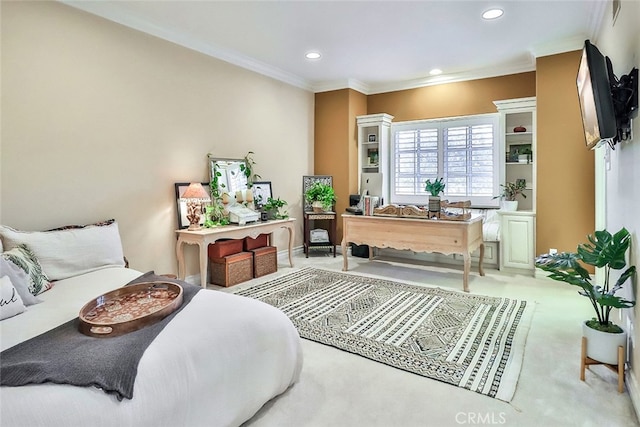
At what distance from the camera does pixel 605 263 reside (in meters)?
2.05

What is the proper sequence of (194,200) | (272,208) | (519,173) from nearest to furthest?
(194,200)
(272,208)
(519,173)

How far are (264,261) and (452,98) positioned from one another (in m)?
3.76

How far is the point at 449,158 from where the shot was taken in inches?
218

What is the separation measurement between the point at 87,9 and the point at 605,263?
4.43 meters

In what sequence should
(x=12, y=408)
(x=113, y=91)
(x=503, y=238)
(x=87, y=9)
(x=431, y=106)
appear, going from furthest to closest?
(x=431, y=106) → (x=503, y=238) → (x=113, y=91) → (x=87, y=9) → (x=12, y=408)

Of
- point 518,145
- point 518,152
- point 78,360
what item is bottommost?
point 78,360

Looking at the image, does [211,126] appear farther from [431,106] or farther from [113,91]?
[431,106]

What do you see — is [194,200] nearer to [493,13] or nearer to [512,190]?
[493,13]

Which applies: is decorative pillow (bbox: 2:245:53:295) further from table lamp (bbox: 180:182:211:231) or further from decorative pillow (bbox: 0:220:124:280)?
table lamp (bbox: 180:182:211:231)

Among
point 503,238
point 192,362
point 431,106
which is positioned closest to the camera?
point 192,362

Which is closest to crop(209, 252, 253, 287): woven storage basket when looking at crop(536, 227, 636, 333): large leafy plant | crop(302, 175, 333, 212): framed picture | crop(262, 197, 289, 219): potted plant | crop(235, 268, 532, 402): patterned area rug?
crop(235, 268, 532, 402): patterned area rug

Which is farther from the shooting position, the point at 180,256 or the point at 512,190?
the point at 512,190

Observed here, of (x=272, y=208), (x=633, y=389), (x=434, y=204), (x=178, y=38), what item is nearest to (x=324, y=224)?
(x=272, y=208)

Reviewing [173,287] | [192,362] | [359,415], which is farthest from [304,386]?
[173,287]
